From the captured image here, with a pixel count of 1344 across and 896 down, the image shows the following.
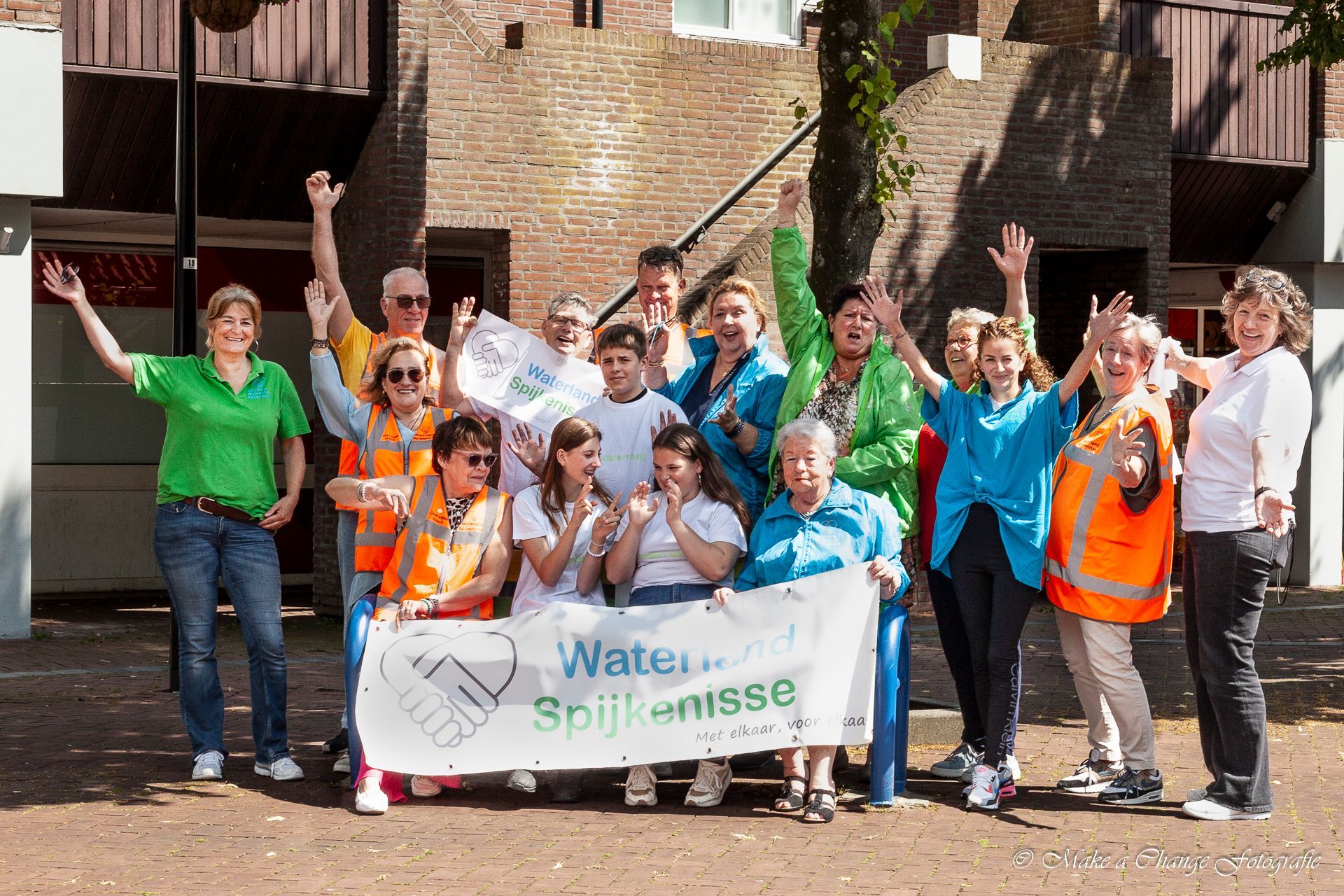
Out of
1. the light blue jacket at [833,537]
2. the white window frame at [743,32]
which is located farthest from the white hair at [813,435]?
the white window frame at [743,32]

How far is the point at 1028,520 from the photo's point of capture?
6.80m

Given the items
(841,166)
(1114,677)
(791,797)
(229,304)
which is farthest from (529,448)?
(1114,677)

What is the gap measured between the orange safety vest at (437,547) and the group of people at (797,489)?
0.01m

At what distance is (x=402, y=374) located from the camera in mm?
7176

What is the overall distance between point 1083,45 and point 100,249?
1001 centimetres

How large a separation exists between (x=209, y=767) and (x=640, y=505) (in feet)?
7.88

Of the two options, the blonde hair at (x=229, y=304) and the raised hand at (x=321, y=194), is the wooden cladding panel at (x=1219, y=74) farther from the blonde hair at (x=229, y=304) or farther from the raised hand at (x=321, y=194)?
the blonde hair at (x=229, y=304)

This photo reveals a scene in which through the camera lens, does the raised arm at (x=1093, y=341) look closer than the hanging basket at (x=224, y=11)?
Yes

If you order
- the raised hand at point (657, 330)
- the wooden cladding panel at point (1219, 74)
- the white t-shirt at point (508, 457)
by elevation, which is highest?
the wooden cladding panel at point (1219, 74)

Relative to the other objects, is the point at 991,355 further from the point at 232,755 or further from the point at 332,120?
the point at 332,120

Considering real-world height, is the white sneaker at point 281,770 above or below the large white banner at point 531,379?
below

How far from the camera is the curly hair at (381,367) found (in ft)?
23.7

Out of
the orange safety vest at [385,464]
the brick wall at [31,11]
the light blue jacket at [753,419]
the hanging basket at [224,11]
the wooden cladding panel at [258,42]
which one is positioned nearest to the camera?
the orange safety vest at [385,464]

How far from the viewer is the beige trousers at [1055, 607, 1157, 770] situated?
22.4 feet
